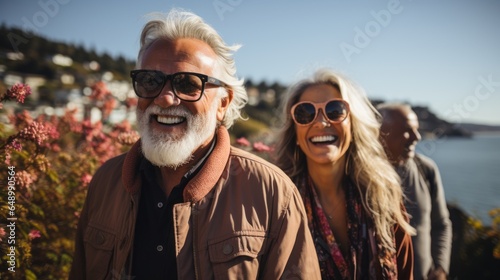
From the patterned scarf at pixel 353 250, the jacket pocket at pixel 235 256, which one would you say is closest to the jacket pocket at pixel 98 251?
the jacket pocket at pixel 235 256

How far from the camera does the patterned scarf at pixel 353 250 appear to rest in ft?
6.52

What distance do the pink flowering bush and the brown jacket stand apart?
0.52m

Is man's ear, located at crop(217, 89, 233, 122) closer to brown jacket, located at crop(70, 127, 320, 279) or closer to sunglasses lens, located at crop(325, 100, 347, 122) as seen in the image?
brown jacket, located at crop(70, 127, 320, 279)

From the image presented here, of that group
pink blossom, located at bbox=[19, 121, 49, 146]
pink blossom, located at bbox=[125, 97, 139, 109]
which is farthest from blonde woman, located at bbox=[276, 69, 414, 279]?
pink blossom, located at bbox=[125, 97, 139, 109]

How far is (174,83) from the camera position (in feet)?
5.47

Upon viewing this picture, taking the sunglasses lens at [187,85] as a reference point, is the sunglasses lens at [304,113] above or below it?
below

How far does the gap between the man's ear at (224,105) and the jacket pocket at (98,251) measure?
0.94 metres

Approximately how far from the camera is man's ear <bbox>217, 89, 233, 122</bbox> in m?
1.96

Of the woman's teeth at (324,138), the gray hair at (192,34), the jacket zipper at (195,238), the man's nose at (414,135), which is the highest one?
the gray hair at (192,34)

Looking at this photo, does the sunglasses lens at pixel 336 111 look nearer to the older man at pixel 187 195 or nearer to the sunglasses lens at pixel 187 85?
the older man at pixel 187 195

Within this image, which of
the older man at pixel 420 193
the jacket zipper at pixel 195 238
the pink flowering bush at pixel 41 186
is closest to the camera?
the jacket zipper at pixel 195 238

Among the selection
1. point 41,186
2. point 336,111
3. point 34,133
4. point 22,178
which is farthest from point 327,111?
point 41,186

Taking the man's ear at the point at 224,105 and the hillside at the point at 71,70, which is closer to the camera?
the man's ear at the point at 224,105

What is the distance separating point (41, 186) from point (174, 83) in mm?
1735
